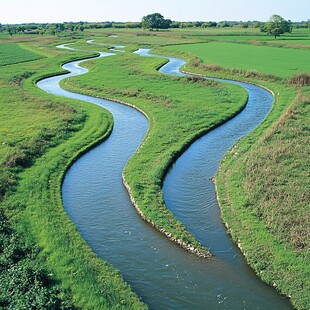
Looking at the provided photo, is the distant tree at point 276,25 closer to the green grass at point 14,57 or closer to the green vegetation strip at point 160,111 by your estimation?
the green vegetation strip at point 160,111

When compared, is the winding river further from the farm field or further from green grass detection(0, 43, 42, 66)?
green grass detection(0, 43, 42, 66)

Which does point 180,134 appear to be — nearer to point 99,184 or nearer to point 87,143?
point 87,143

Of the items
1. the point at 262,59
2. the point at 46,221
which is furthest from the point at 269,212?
the point at 262,59

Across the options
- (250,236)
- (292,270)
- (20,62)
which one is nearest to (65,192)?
(250,236)

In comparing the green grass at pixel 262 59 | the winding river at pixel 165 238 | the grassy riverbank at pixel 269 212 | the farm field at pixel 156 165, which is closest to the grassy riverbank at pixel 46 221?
the farm field at pixel 156 165

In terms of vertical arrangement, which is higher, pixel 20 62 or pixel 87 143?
pixel 20 62

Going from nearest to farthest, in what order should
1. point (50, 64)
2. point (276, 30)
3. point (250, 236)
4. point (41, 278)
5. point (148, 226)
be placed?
point (41, 278) → point (250, 236) → point (148, 226) → point (50, 64) → point (276, 30)

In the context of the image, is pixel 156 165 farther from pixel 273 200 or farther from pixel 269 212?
pixel 269 212
